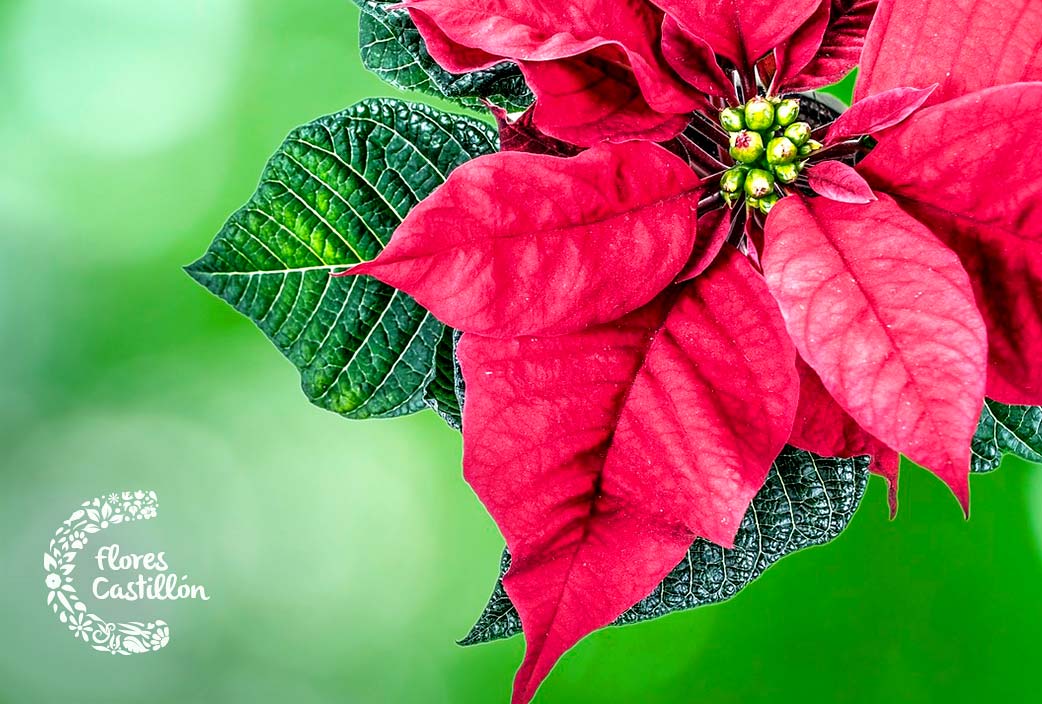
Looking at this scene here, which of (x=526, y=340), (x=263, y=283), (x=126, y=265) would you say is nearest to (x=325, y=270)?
(x=263, y=283)

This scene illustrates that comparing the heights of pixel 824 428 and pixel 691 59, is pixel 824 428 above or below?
below

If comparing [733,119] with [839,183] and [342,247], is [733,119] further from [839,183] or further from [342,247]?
[342,247]

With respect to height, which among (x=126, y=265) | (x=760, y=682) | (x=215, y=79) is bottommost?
(x=760, y=682)

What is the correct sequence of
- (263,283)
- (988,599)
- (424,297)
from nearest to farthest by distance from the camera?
(424,297)
(263,283)
(988,599)

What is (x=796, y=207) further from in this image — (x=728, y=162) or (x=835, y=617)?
(x=835, y=617)

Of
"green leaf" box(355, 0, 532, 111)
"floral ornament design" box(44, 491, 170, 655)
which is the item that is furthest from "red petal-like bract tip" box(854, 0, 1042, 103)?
"floral ornament design" box(44, 491, 170, 655)

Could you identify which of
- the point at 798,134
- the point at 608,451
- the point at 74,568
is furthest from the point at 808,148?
the point at 74,568

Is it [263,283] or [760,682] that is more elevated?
[263,283]
